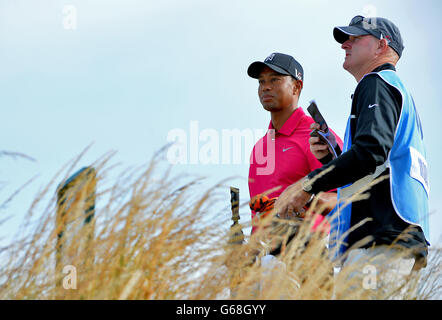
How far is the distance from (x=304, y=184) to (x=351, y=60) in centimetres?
88

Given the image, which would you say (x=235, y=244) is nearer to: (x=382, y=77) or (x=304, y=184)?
(x=304, y=184)

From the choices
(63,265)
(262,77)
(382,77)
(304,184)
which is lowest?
(63,265)

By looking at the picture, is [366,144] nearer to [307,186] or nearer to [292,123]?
[307,186]

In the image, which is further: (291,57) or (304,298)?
(291,57)

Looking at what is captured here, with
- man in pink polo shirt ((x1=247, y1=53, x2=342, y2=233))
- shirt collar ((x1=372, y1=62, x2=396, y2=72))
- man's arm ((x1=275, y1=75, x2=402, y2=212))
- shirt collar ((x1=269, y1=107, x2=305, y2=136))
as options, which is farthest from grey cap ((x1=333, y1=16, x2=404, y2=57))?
shirt collar ((x1=269, y1=107, x2=305, y2=136))

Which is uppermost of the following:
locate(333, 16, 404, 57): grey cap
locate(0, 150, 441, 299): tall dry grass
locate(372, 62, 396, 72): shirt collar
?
locate(333, 16, 404, 57): grey cap

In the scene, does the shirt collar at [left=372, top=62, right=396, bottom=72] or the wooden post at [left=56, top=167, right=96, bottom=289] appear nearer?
the wooden post at [left=56, top=167, right=96, bottom=289]

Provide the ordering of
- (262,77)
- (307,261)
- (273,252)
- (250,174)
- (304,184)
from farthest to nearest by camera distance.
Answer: (262,77), (250,174), (273,252), (304,184), (307,261)

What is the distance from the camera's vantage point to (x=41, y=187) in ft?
10.6

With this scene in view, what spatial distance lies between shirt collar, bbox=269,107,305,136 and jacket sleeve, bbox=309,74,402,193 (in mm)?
1157

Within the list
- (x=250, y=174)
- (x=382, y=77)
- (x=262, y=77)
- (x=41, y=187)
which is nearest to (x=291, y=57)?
(x=262, y=77)

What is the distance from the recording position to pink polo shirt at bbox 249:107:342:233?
14.2 ft

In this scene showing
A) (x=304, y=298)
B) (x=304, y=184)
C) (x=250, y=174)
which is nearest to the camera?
(x=304, y=298)

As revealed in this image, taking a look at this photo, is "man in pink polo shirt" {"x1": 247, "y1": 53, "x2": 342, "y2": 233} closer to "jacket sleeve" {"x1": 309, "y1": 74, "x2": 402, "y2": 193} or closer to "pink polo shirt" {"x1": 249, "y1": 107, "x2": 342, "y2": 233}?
"pink polo shirt" {"x1": 249, "y1": 107, "x2": 342, "y2": 233}
